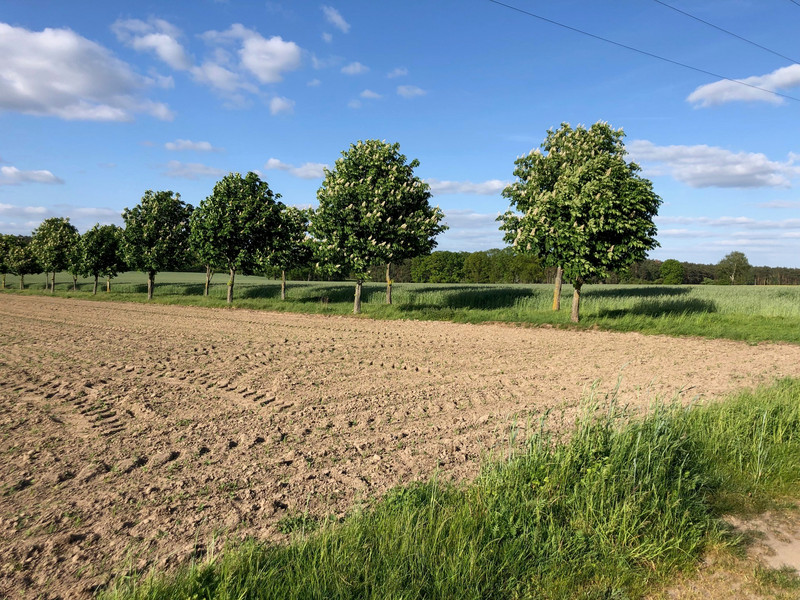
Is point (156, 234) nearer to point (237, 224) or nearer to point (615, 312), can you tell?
point (237, 224)

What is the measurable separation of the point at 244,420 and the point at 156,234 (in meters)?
39.5

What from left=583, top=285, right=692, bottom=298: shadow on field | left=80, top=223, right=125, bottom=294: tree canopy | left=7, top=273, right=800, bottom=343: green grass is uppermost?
left=80, top=223, right=125, bottom=294: tree canopy

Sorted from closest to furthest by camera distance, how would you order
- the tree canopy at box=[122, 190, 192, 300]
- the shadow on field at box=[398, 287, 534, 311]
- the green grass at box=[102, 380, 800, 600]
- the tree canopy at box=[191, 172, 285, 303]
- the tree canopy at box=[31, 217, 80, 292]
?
the green grass at box=[102, 380, 800, 600] → the shadow on field at box=[398, 287, 534, 311] → the tree canopy at box=[191, 172, 285, 303] → the tree canopy at box=[122, 190, 192, 300] → the tree canopy at box=[31, 217, 80, 292]

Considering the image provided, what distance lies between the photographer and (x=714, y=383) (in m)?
10.4

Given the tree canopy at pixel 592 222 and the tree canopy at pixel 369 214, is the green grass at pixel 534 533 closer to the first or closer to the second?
the tree canopy at pixel 592 222

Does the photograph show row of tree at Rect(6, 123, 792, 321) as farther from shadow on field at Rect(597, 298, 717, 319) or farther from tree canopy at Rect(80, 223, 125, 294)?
tree canopy at Rect(80, 223, 125, 294)

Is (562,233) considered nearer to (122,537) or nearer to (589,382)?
(589,382)

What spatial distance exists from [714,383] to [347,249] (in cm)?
1828

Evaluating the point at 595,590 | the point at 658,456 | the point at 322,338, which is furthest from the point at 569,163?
the point at 595,590

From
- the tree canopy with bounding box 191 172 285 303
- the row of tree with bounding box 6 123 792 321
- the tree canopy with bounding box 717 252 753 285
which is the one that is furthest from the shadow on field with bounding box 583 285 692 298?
the tree canopy with bounding box 717 252 753 285

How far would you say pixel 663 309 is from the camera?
980 inches

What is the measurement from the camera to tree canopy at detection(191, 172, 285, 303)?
109 feet

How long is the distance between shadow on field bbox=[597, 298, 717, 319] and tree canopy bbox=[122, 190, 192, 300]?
33.3 meters

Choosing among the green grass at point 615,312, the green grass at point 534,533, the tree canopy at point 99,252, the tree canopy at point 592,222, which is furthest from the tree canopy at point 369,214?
the tree canopy at point 99,252
